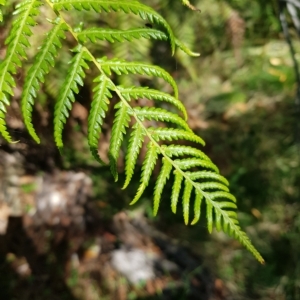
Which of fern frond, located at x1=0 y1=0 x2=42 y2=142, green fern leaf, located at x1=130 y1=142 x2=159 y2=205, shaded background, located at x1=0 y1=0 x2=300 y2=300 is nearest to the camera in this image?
fern frond, located at x1=0 y1=0 x2=42 y2=142

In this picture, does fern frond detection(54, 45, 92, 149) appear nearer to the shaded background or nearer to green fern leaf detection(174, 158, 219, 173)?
green fern leaf detection(174, 158, 219, 173)

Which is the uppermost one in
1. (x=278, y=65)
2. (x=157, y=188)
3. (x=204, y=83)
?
(x=157, y=188)

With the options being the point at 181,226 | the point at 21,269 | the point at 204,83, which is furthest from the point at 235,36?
the point at 21,269

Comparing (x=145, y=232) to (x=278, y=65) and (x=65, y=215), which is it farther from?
(x=278, y=65)

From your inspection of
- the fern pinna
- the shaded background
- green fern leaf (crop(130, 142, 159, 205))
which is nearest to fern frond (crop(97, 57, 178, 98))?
the fern pinna

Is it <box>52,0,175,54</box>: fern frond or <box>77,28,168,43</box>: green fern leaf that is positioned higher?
<box>52,0,175,54</box>: fern frond

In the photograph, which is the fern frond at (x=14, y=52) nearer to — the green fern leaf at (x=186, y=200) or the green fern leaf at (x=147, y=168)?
the green fern leaf at (x=147, y=168)
